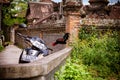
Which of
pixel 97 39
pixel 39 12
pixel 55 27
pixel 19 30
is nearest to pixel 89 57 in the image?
pixel 97 39

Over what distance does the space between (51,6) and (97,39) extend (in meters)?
31.0

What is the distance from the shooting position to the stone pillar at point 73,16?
12.1 m

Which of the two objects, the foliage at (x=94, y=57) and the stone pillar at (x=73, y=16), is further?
the stone pillar at (x=73, y=16)

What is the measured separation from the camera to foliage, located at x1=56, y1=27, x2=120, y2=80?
8243 mm

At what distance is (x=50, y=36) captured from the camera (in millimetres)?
17422

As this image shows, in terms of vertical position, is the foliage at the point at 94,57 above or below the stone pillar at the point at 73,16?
below

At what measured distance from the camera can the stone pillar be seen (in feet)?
39.7

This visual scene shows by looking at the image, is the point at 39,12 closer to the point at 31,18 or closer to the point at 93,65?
the point at 31,18

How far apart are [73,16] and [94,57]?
267 cm

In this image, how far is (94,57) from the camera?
10.1m

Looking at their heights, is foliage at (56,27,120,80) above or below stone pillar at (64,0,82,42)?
below

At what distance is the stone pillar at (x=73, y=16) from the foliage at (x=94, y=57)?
0.89 feet

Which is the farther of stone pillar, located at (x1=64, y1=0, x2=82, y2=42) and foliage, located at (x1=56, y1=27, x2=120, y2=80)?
stone pillar, located at (x1=64, y1=0, x2=82, y2=42)

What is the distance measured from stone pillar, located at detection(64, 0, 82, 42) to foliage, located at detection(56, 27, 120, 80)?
0.27 metres
